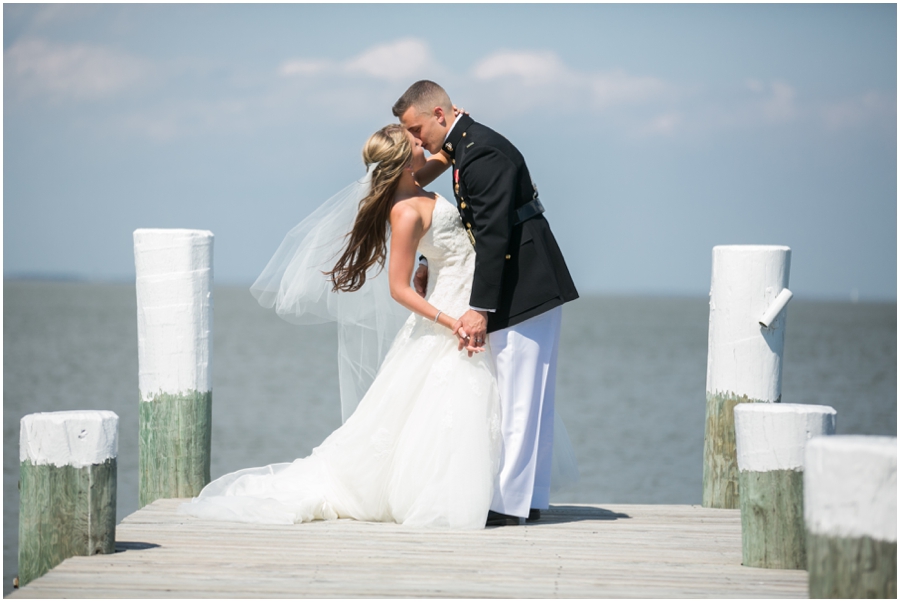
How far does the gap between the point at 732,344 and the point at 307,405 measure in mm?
20668

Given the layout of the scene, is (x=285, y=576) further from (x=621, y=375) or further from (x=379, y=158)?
(x=621, y=375)

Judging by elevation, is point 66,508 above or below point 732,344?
below

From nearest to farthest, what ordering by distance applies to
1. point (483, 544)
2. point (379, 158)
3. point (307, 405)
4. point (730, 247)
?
point (483, 544) → point (379, 158) → point (730, 247) → point (307, 405)

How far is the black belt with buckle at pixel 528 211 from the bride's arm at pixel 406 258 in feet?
1.47

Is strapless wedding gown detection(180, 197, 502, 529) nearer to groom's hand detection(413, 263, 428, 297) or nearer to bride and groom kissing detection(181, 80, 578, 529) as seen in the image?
bride and groom kissing detection(181, 80, 578, 529)

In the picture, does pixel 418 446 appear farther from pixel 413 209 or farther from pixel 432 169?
pixel 432 169

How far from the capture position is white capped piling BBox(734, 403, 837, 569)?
142 inches

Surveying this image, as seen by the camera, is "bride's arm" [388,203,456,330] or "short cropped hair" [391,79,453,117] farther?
"short cropped hair" [391,79,453,117]

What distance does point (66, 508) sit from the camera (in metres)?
3.67

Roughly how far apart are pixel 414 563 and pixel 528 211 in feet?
5.59

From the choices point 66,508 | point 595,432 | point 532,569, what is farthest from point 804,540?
point 595,432

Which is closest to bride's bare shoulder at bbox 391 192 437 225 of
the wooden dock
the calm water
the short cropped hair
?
the short cropped hair

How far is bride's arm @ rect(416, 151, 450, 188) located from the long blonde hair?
1.15 ft

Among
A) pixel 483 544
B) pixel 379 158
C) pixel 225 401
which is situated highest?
pixel 379 158
